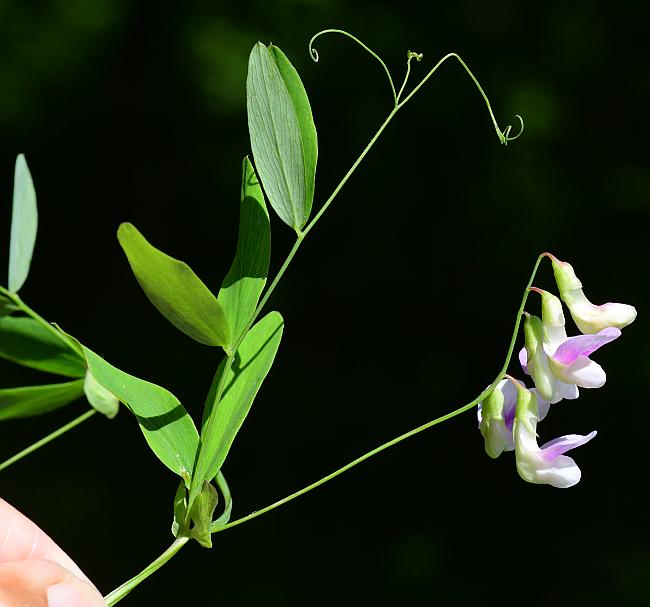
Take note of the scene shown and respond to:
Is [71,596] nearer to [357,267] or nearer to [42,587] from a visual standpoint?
[42,587]

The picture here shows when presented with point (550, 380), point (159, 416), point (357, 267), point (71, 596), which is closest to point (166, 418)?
point (159, 416)

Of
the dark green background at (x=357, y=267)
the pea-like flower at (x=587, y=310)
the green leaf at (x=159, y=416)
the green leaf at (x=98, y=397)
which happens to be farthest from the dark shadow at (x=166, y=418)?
the dark green background at (x=357, y=267)

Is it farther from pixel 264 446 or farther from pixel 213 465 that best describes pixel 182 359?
pixel 213 465

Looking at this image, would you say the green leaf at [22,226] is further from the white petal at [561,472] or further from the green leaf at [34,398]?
the white petal at [561,472]

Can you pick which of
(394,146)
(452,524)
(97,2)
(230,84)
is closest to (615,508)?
(452,524)

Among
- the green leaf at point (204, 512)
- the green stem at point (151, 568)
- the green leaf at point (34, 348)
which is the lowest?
the green stem at point (151, 568)
